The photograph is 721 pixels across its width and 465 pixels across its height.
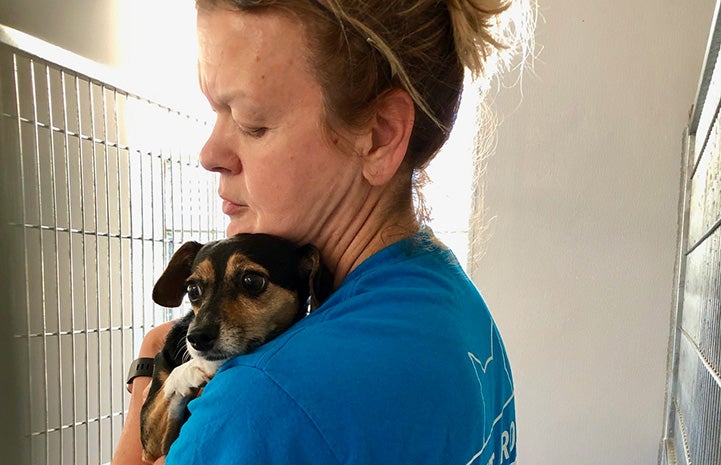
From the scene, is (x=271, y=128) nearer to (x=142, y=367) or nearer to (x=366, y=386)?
(x=366, y=386)

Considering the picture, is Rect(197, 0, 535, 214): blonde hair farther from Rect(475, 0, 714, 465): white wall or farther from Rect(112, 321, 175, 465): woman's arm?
→ Rect(475, 0, 714, 465): white wall

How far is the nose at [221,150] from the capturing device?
0.68 meters

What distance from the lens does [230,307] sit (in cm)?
86

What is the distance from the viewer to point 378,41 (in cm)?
63

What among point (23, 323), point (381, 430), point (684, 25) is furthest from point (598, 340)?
point (23, 323)

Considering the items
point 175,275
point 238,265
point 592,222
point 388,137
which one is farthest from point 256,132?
point 592,222

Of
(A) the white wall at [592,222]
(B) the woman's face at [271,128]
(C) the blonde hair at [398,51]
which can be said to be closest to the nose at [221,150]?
(B) the woman's face at [271,128]

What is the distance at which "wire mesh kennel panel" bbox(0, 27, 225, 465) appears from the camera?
0.78m

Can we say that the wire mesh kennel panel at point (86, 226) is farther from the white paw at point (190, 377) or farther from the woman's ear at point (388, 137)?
the woman's ear at point (388, 137)

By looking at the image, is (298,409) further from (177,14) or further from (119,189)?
(177,14)

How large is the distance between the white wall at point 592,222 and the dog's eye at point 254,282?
1835 millimetres

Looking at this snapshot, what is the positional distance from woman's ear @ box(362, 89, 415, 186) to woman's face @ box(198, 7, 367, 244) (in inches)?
0.7

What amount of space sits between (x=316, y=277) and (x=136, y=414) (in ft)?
1.28

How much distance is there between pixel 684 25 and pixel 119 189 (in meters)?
2.20
